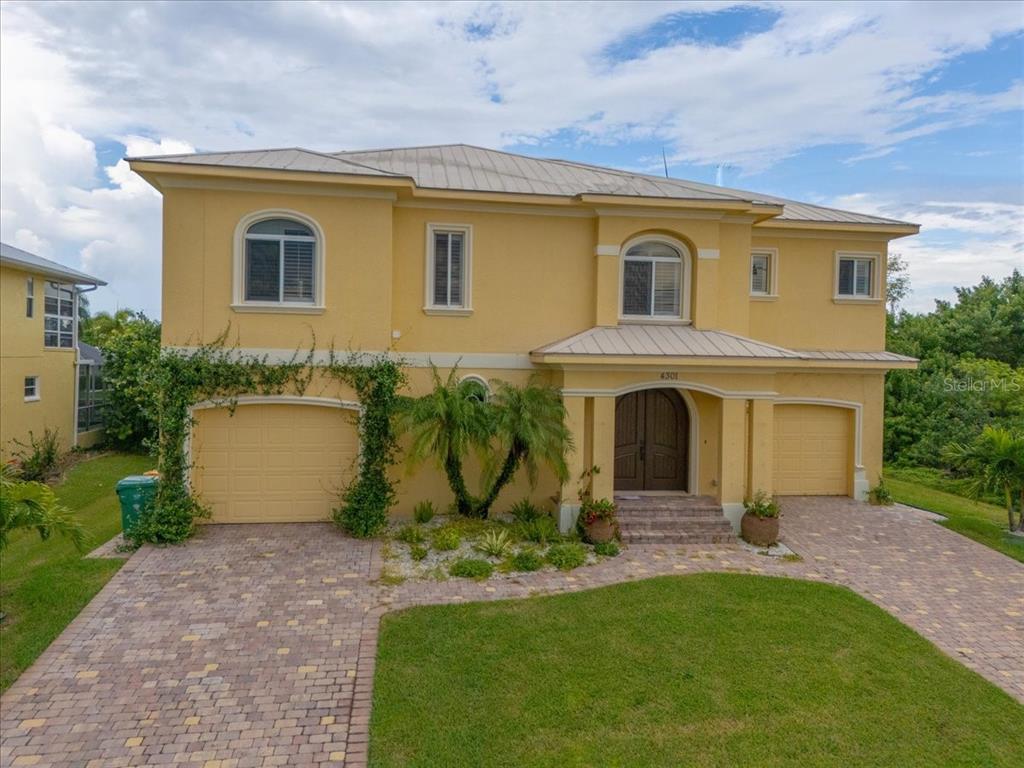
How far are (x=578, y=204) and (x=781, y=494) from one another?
27.1 feet

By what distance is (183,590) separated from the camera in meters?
8.69

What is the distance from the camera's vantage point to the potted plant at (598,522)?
425 inches

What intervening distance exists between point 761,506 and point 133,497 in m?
11.0

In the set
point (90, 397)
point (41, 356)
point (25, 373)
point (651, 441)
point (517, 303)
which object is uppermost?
point (517, 303)

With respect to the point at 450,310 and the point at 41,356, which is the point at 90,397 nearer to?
the point at 41,356

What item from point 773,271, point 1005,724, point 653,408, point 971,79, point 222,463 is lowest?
point 1005,724

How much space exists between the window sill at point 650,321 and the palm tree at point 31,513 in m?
9.79

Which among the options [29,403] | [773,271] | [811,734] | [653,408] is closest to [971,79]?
[773,271]

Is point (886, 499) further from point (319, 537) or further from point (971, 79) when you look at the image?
point (319, 537)

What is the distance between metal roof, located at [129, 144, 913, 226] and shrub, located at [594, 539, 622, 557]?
653 cm

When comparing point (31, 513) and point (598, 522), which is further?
point (598, 522)

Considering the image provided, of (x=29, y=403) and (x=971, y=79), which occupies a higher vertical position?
(x=971, y=79)

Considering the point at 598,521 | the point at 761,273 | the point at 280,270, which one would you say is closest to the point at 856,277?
the point at 761,273

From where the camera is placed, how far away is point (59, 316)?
2136 centimetres
